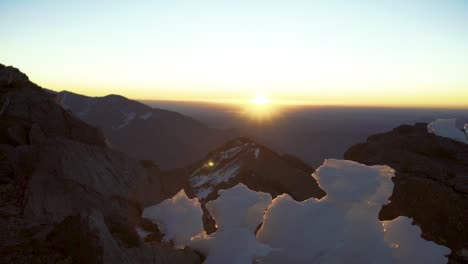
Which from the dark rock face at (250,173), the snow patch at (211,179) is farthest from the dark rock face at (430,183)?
the snow patch at (211,179)

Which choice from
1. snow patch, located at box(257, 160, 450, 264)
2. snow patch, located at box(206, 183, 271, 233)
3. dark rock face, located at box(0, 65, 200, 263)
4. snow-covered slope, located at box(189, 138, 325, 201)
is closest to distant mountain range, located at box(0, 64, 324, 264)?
dark rock face, located at box(0, 65, 200, 263)

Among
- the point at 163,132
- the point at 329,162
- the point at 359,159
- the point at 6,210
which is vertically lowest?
the point at 163,132

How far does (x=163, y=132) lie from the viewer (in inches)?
7692

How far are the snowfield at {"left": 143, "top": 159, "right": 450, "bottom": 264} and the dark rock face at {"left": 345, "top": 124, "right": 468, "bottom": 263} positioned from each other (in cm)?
608

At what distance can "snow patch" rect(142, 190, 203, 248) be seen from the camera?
53.9 feet

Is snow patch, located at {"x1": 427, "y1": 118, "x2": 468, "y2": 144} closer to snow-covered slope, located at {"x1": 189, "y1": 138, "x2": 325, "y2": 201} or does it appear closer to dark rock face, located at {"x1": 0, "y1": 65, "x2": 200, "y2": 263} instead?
snow-covered slope, located at {"x1": 189, "y1": 138, "x2": 325, "y2": 201}

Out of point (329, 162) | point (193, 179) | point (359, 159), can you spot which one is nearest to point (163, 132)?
point (193, 179)

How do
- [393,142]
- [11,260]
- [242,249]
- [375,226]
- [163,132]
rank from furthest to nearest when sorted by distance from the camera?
[163,132]
[393,142]
[375,226]
[242,249]
[11,260]

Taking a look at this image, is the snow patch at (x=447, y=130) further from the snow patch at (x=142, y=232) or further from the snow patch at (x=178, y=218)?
the snow patch at (x=142, y=232)

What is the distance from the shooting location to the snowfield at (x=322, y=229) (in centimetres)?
1364

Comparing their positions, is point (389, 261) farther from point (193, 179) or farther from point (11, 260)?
point (193, 179)

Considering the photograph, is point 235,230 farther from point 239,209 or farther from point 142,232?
point 142,232

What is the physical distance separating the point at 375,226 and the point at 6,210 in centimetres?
1313

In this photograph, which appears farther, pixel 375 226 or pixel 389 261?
pixel 375 226
